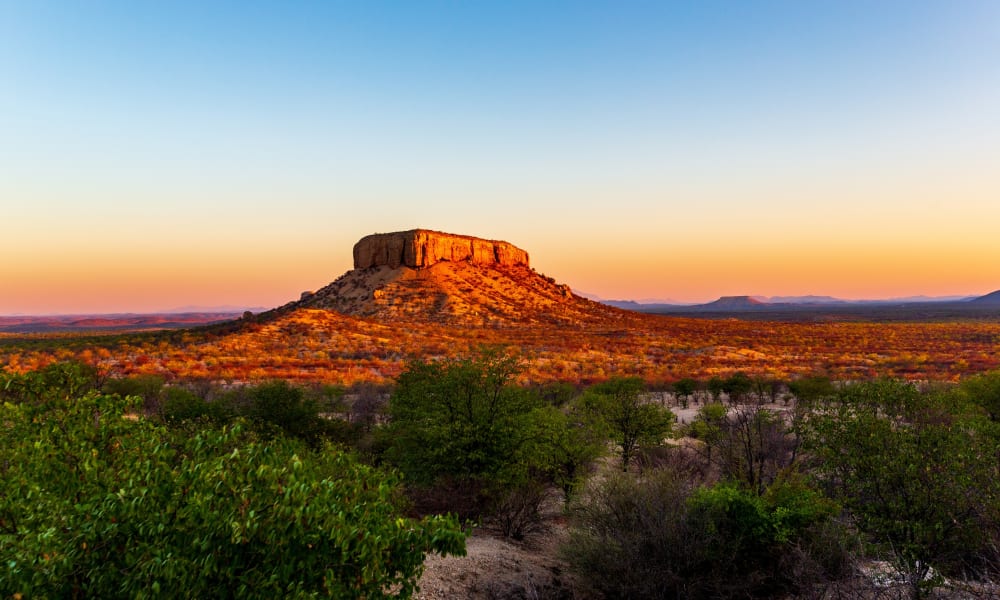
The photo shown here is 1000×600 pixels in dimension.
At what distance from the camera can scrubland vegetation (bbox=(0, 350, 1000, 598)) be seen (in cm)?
483

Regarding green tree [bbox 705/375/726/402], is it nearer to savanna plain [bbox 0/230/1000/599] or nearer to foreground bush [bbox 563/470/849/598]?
savanna plain [bbox 0/230/1000/599]

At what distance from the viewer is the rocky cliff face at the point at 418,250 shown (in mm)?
118812

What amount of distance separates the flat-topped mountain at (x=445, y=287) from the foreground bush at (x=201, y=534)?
80947 millimetres

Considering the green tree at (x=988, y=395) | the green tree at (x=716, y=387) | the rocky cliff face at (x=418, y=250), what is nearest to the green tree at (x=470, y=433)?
the green tree at (x=988, y=395)

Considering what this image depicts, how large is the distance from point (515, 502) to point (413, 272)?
102 m

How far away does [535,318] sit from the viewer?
95.9 meters

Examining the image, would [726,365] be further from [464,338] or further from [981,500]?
[981,500]

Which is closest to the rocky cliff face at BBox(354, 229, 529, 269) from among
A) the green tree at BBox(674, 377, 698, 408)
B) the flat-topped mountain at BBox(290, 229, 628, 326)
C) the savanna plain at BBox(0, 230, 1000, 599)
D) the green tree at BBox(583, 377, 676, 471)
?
the flat-topped mountain at BBox(290, 229, 628, 326)

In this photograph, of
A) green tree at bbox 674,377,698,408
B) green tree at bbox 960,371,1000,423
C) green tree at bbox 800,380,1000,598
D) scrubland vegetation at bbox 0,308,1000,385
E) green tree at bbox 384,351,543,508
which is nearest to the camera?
green tree at bbox 800,380,1000,598

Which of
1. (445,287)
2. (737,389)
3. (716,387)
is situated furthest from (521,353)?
(445,287)

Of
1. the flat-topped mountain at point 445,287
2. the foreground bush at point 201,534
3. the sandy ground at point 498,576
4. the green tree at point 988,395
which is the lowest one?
the sandy ground at point 498,576

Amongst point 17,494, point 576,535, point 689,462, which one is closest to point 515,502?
point 576,535

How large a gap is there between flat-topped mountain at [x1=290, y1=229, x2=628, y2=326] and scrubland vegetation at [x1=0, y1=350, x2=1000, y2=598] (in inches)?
2760

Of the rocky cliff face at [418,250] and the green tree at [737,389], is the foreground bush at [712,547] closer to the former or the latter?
the green tree at [737,389]
